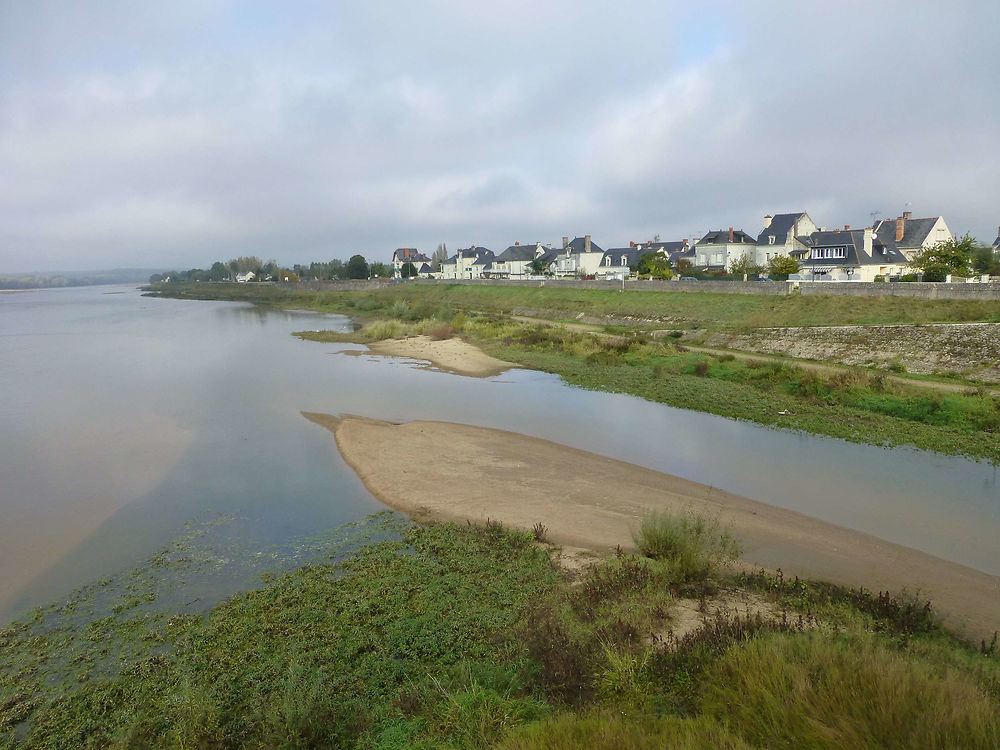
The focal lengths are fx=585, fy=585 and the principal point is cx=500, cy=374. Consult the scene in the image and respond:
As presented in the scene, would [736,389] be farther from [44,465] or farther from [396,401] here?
[44,465]

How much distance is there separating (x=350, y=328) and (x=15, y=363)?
23.8 m

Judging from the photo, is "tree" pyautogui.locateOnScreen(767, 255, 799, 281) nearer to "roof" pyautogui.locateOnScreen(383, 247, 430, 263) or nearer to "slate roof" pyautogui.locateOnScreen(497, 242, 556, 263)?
"slate roof" pyautogui.locateOnScreen(497, 242, 556, 263)

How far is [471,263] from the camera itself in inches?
4454

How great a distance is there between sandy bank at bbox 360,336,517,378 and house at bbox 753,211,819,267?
3973cm

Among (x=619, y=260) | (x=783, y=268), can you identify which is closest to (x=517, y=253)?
(x=619, y=260)

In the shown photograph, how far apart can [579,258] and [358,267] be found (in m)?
45.3

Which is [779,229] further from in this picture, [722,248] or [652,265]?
[652,265]

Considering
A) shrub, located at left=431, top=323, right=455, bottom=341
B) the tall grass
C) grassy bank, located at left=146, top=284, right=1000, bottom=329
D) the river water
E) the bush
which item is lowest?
the river water

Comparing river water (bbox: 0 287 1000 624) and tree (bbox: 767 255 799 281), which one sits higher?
tree (bbox: 767 255 799 281)

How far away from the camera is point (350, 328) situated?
53.1 metres

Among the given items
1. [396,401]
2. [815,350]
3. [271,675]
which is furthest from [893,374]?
[271,675]

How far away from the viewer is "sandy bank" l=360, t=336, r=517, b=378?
102 feet

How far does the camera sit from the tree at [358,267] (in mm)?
111875

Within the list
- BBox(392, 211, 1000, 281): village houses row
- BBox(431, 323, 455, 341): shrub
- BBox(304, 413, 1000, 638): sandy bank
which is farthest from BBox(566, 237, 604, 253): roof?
BBox(304, 413, 1000, 638): sandy bank
